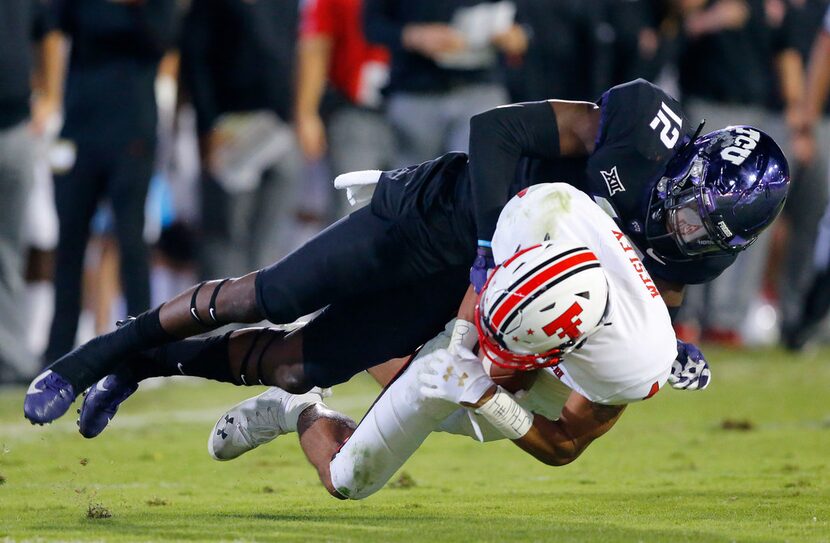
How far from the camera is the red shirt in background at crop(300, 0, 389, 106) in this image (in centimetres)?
965

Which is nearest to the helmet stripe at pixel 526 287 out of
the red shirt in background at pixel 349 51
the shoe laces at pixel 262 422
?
the shoe laces at pixel 262 422

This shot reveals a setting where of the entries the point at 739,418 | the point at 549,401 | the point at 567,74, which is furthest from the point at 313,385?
the point at 567,74

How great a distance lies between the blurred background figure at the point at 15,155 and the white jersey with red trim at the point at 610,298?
14.2 feet

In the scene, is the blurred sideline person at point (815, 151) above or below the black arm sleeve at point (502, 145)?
below

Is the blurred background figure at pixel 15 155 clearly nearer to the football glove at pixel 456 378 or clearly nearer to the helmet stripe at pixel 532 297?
the football glove at pixel 456 378

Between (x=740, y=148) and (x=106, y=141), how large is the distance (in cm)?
426

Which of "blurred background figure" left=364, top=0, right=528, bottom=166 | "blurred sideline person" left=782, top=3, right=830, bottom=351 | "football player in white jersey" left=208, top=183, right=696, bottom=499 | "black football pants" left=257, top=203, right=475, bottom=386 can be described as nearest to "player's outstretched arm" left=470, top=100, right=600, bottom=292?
"football player in white jersey" left=208, top=183, right=696, bottom=499

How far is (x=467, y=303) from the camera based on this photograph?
4.73 m

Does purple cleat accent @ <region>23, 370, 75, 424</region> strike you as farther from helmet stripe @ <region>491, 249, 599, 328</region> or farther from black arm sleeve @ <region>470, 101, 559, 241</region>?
helmet stripe @ <region>491, 249, 599, 328</region>

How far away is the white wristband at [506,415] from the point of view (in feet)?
14.4

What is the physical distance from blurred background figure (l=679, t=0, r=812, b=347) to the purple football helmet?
5.31 metres

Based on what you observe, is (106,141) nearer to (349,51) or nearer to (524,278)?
(349,51)

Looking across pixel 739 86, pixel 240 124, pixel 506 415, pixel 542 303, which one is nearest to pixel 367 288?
pixel 506 415

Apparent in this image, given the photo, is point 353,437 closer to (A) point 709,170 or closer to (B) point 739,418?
(A) point 709,170
